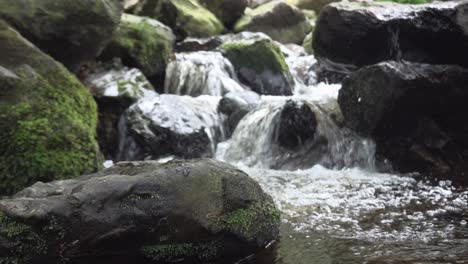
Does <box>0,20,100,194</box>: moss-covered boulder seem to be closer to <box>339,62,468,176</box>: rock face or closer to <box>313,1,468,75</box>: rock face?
<box>339,62,468,176</box>: rock face

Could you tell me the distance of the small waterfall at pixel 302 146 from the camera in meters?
7.50

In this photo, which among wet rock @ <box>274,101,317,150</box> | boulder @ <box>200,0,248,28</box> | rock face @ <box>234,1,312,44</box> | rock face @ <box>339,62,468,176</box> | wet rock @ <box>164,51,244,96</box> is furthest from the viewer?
rock face @ <box>234,1,312,44</box>

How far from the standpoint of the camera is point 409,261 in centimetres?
322

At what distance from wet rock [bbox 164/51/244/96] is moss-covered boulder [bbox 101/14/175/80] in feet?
1.03

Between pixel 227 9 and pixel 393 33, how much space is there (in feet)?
35.4

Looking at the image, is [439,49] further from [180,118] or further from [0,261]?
[0,261]

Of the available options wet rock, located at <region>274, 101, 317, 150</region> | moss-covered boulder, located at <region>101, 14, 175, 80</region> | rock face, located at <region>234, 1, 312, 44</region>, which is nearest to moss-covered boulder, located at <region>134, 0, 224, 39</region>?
rock face, located at <region>234, 1, 312, 44</region>

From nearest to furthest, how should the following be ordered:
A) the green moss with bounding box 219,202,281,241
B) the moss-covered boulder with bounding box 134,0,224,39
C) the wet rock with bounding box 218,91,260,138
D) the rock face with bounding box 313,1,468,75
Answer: the green moss with bounding box 219,202,281,241 < the rock face with bounding box 313,1,468,75 < the wet rock with bounding box 218,91,260,138 < the moss-covered boulder with bounding box 134,0,224,39

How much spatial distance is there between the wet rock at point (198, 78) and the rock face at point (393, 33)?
303 cm

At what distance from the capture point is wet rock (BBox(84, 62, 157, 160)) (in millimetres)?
8250

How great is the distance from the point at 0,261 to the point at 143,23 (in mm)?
8904

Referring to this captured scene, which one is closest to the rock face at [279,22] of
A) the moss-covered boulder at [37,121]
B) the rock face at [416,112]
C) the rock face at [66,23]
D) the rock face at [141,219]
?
the rock face at [66,23]

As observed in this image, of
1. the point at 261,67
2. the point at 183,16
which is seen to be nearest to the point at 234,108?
the point at 261,67

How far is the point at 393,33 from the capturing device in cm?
792
